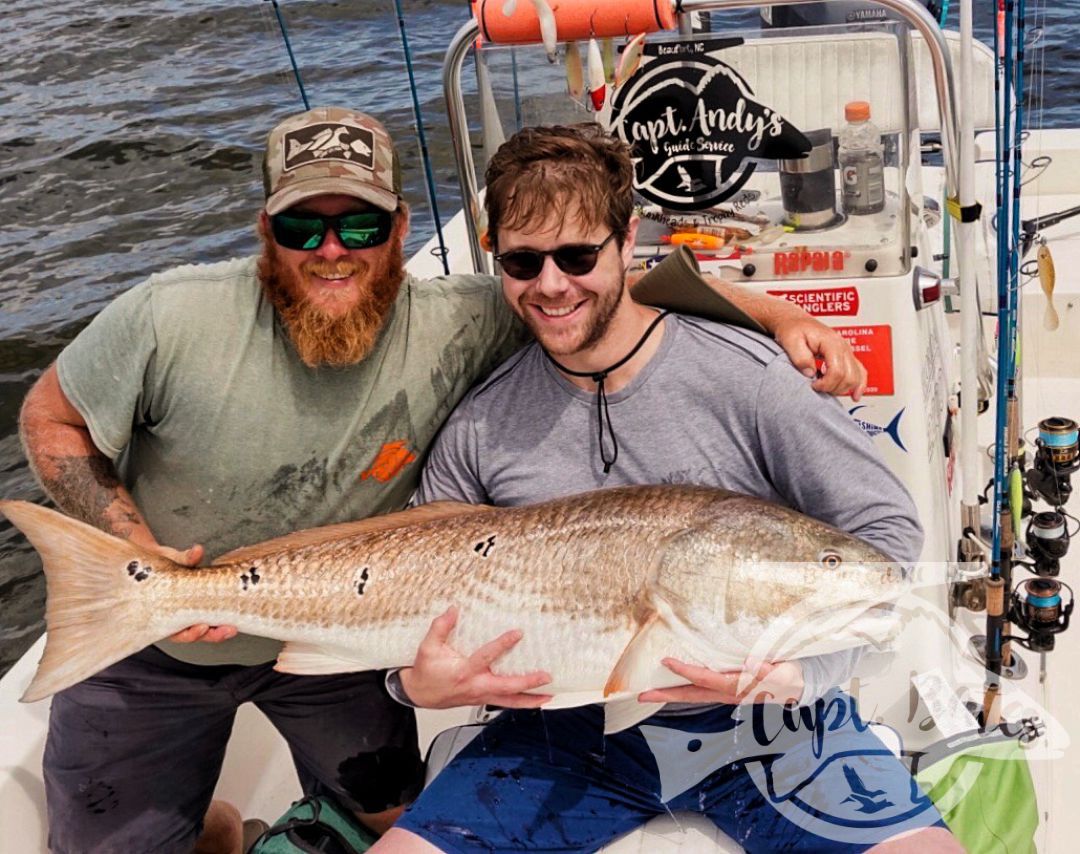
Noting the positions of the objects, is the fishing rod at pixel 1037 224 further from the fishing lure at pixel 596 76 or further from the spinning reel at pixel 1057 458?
the fishing lure at pixel 596 76

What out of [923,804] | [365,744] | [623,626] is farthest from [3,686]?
[923,804]

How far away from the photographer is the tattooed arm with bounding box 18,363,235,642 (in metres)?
3.09

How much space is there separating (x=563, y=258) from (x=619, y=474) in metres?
0.51

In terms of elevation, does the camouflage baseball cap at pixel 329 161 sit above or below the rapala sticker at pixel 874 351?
above

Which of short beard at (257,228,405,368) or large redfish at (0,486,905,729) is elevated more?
short beard at (257,228,405,368)

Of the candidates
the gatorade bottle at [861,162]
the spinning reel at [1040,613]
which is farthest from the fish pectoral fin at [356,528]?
the spinning reel at [1040,613]

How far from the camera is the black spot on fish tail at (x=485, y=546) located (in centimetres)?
272

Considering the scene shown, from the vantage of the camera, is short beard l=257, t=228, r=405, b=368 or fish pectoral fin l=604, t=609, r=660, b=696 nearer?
fish pectoral fin l=604, t=609, r=660, b=696

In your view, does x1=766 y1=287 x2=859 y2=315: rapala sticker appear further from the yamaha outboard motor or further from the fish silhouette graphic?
the yamaha outboard motor

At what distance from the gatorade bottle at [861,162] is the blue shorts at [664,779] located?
4.89 feet

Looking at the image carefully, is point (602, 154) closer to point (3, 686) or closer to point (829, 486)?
point (829, 486)

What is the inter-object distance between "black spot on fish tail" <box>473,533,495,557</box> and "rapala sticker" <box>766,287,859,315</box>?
131 centimetres

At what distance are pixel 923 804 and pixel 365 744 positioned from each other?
1514mm

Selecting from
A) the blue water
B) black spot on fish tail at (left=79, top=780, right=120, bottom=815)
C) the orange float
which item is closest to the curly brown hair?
the orange float
